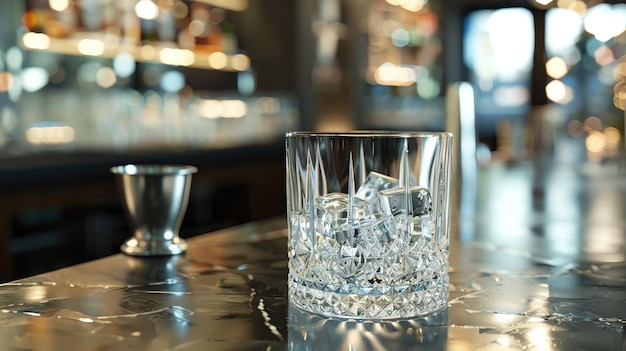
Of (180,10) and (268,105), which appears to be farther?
(268,105)

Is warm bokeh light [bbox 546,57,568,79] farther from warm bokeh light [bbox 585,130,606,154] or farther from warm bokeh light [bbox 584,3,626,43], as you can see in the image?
warm bokeh light [bbox 585,130,606,154]

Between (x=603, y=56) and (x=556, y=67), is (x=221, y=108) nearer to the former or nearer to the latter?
(x=556, y=67)

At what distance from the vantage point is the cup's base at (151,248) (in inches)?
36.4

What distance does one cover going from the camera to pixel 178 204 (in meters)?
0.96

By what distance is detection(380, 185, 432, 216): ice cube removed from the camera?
0.60m

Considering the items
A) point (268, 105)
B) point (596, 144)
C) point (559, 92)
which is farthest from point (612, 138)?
point (559, 92)

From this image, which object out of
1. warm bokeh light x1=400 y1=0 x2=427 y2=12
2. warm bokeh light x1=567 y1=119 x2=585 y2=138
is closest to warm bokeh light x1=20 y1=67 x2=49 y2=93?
warm bokeh light x1=567 y1=119 x2=585 y2=138

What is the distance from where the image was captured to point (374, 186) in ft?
1.97

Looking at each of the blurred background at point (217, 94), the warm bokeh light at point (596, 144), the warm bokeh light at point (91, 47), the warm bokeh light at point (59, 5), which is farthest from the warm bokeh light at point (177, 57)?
the warm bokeh light at point (596, 144)

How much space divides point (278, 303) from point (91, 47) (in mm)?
2888

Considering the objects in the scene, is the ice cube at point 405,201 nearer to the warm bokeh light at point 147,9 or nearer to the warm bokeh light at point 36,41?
the warm bokeh light at point 36,41

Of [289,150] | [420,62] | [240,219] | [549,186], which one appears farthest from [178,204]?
[420,62]

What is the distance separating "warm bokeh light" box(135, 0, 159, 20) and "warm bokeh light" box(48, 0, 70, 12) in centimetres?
47

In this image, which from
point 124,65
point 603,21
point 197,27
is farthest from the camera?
point 603,21
